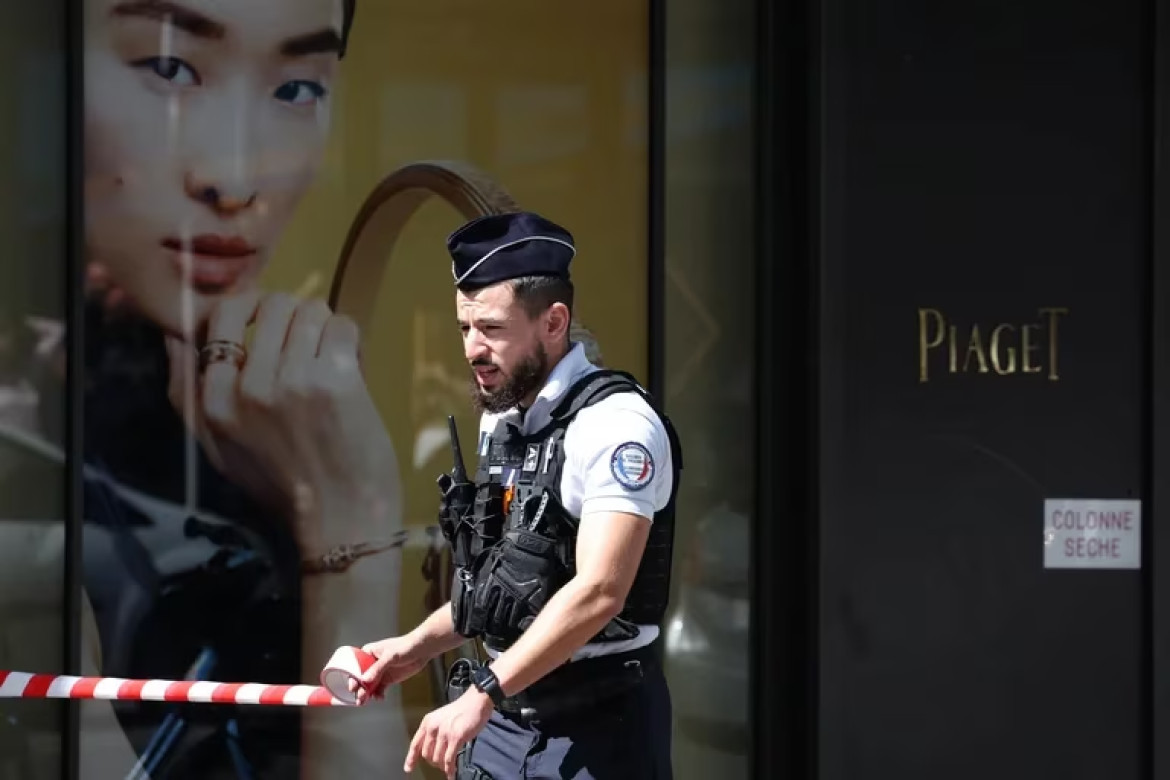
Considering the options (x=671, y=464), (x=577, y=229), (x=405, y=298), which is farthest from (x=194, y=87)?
(x=671, y=464)

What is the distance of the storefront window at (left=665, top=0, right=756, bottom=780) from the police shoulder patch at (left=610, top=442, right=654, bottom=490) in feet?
8.02

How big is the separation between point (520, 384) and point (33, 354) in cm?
262

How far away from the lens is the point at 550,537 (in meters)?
2.76

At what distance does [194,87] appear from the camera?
4.92 m

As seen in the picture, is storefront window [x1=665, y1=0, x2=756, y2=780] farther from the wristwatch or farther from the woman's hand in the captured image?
the wristwatch

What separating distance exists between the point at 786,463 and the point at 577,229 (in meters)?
1.13

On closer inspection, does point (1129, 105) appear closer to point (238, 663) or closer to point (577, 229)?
point (577, 229)

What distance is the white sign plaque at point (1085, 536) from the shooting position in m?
4.86

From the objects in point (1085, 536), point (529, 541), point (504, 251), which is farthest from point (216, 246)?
point (1085, 536)

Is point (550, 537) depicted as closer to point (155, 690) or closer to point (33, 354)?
point (155, 690)

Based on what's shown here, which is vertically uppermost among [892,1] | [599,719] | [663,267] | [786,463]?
[892,1]

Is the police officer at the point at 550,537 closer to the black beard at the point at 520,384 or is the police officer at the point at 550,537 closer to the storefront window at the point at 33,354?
the black beard at the point at 520,384

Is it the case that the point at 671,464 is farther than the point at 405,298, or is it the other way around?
the point at 405,298

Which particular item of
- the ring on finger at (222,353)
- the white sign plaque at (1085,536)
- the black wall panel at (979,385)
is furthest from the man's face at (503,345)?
the white sign plaque at (1085,536)
